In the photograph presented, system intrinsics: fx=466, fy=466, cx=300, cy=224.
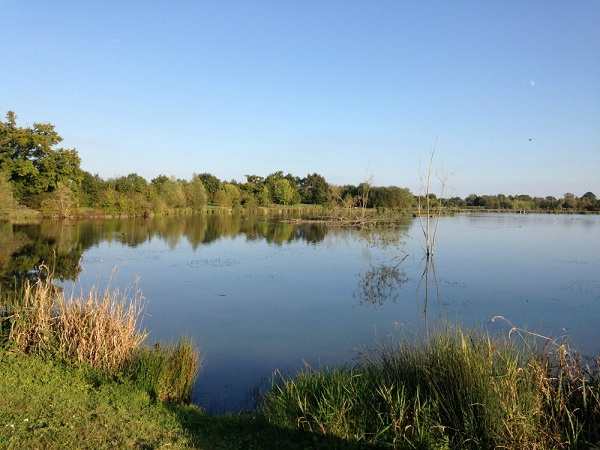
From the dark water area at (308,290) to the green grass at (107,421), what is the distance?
1.18 meters

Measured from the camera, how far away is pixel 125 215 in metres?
55.9

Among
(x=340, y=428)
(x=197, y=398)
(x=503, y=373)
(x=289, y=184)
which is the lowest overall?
(x=197, y=398)

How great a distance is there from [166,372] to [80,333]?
60.5 inches

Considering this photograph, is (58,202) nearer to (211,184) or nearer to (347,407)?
(211,184)

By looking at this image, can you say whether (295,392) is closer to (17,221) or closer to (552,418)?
(552,418)

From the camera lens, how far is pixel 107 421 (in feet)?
16.1

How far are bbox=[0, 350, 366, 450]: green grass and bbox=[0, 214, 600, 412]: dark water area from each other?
3.89 feet

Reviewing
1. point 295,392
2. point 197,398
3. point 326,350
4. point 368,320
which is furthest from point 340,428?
point 368,320

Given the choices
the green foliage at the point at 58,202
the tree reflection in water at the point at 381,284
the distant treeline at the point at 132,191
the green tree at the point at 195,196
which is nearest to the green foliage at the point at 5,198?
the distant treeline at the point at 132,191

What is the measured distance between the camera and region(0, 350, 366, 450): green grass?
176 inches

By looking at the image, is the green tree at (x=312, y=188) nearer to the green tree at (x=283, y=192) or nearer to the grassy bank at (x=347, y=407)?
the green tree at (x=283, y=192)

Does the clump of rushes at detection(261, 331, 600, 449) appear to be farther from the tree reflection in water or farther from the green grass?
the tree reflection in water

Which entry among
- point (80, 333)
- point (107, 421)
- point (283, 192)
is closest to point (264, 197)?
point (283, 192)

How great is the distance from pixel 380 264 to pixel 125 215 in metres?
43.3
